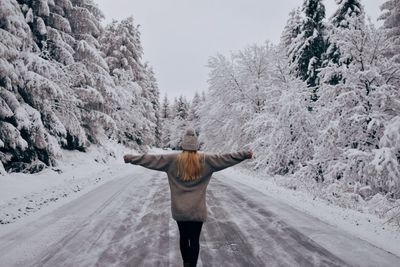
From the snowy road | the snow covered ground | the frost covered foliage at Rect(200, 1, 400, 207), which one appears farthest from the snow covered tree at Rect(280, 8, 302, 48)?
the snowy road

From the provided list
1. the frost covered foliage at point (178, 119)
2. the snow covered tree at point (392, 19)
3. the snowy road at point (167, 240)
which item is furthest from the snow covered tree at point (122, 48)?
the frost covered foliage at point (178, 119)

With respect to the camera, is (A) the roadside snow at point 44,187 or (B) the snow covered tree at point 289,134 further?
(B) the snow covered tree at point 289,134

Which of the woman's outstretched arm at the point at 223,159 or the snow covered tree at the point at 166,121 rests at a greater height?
the snow covered tree at the point at 166,121

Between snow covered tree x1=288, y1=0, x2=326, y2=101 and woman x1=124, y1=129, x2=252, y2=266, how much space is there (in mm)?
23082

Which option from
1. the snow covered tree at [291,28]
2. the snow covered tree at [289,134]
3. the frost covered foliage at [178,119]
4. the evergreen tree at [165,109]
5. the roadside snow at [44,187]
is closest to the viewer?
the roadside snow at [44,187]

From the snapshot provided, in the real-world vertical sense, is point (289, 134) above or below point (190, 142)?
above

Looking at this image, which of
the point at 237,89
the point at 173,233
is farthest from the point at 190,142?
the point at 237,89

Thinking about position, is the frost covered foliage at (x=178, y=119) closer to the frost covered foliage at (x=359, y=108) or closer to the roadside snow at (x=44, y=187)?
the roadside snow at (x=44, y=187)

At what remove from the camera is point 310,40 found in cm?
2577

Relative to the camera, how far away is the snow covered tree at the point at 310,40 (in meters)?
25.7

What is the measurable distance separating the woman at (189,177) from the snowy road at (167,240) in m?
0.87

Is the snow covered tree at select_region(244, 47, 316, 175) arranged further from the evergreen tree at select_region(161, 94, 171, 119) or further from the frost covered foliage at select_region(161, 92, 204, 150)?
the evergreen tree at select_region(161, 94, 171, 119)

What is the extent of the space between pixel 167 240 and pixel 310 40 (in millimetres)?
23537

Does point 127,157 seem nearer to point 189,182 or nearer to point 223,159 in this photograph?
point 189,182
